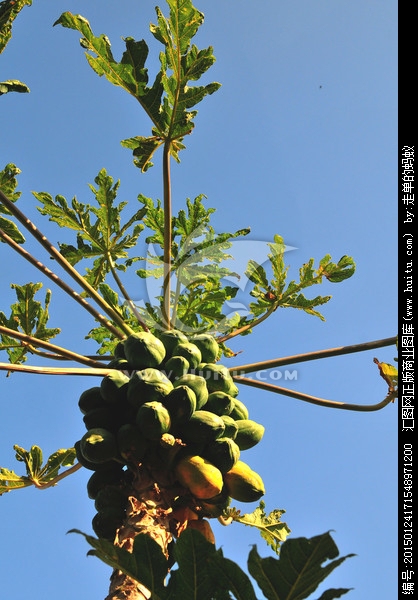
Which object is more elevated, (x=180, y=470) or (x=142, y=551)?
(x=180, y=470)

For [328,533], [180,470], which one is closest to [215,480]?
[180,470]

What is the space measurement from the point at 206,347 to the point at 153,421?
808 millimetres

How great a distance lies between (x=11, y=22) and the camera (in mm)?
3336

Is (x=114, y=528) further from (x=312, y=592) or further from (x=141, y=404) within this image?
(x=312, y=592)

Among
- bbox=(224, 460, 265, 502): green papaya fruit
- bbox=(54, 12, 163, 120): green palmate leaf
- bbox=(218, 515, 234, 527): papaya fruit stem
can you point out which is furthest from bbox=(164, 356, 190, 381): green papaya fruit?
bbox=(54, 12, 163, 120): green palmate leaf

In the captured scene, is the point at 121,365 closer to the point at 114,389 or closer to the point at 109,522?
the point at 114,389

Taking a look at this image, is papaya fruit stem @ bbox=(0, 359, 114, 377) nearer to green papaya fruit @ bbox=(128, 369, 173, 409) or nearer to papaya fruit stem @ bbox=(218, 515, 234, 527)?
green papaya fruit @ bbox=(128, 369, 173, 409)

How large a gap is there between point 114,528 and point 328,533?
1.25 meters

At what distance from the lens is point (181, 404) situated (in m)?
2.28

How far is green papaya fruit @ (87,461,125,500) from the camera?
234cm

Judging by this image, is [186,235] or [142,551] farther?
[186,235]

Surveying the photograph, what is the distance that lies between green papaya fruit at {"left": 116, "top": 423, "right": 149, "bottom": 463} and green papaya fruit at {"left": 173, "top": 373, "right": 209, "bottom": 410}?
1.06ft
